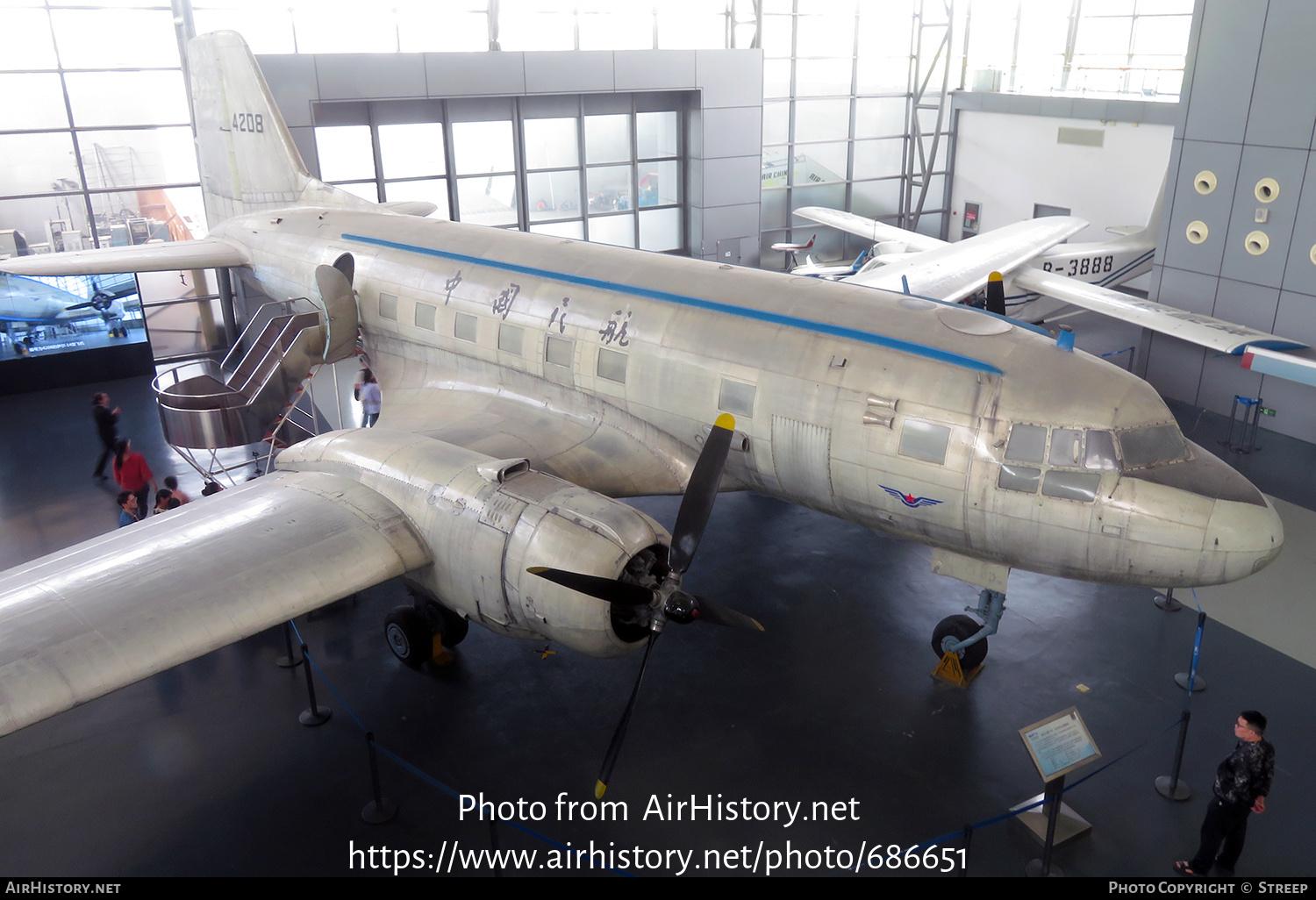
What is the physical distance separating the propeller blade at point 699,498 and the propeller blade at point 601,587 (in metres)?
0.58

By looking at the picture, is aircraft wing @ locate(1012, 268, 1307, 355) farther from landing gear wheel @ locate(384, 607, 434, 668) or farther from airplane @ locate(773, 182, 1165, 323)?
landing gear wheel @ locate(384, 607, 434, 668)

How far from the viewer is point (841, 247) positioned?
35.8 meters

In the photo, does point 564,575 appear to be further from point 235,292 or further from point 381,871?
point 235,292

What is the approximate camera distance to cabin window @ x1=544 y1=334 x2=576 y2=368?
44.3 feet

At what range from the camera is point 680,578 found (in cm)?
982

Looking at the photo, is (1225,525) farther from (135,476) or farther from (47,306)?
(47,306)

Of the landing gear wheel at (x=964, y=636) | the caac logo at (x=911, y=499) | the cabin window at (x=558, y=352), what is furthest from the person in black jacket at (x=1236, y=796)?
the cabin window at (x=558, y=352)

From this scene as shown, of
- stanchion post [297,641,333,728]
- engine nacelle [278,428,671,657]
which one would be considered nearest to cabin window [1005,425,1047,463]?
engine nacelle [278,428,671,657]

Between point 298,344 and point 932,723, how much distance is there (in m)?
12.5

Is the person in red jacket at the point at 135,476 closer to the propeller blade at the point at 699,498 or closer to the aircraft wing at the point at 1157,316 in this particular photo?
the propeller blade at the point at 699,498

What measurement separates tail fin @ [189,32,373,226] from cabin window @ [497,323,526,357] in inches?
281

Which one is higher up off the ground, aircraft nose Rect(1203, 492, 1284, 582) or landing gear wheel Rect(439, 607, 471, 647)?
aircraft nose Rect(1203, 492, 1284, 582)

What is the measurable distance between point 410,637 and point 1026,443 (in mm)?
8231

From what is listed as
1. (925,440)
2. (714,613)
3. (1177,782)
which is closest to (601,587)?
(714,613)
